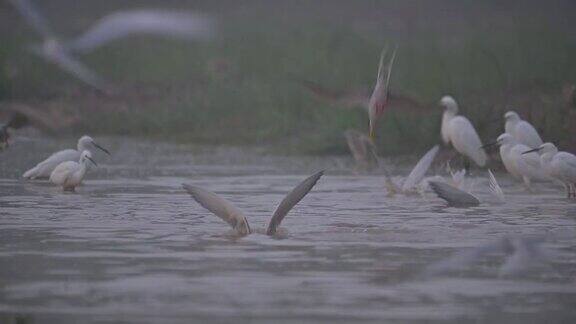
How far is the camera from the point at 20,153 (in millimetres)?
18391

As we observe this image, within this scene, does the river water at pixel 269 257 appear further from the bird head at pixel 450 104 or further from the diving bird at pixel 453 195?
the bird head at pixel 450 104

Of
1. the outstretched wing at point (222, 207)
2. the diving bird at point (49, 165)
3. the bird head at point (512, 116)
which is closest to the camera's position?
the outstretched wing at point (222, 207)

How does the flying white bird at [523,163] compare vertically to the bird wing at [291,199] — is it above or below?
above

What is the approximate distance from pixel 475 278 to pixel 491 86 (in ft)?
38.8

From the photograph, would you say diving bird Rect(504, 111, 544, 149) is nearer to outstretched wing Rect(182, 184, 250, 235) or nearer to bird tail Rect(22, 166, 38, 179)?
bird tail Rect(22, 166, 38, 179)

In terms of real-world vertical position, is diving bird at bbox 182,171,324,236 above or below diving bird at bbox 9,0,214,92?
below

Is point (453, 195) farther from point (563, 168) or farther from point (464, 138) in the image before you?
point (464, 138)

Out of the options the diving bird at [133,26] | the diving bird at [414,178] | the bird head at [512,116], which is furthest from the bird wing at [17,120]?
the bird head at [512,116]

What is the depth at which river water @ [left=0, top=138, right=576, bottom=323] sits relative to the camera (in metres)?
7.12

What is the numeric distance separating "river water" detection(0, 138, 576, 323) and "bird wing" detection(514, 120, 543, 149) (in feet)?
2.56

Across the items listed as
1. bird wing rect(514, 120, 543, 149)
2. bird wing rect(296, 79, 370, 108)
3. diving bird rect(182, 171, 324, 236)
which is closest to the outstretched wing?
diving bird rect(182, 171, 324, 236)

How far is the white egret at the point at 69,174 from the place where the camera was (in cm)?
1391

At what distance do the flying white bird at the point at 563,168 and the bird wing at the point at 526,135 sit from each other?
65.0 inches

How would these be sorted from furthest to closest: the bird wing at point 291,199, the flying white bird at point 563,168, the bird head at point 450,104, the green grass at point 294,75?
the green grass at point 294,75, the bird head at point 450,104, the flying white bird at point 563,168, the bird wing at point 291,199
